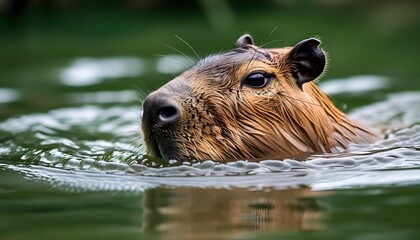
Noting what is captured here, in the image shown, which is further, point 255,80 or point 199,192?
point 255,80

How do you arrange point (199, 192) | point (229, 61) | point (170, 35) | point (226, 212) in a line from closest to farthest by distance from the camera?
point (226, 212), point (199, 192), point (229, 61), point (170, 35)

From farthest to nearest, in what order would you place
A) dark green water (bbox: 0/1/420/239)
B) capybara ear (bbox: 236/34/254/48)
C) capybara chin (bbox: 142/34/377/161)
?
capybara ear (bbox: 236/34/254/48) < capybara chin (bbox: 142/34/377/161) < dark green water (bbox: 0/1/420/239)

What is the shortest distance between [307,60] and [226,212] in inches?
61.1

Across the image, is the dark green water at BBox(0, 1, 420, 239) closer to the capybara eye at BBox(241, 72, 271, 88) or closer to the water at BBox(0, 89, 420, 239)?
the water at BBox(0, 89, 420, 239)

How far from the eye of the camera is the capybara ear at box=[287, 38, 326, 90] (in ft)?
15.8

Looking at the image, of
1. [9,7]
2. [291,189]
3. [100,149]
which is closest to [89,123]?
[100,149]

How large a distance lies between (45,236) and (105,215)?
1.35 feet

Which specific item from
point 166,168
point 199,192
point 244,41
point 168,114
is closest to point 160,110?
point 168,114

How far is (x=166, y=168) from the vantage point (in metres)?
4.39

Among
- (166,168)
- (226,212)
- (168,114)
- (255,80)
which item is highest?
(255,80)

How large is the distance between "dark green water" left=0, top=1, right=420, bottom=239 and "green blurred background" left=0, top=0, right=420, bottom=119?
4cm

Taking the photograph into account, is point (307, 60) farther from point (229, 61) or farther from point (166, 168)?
point (166, 168)

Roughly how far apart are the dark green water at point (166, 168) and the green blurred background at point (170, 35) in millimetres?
44

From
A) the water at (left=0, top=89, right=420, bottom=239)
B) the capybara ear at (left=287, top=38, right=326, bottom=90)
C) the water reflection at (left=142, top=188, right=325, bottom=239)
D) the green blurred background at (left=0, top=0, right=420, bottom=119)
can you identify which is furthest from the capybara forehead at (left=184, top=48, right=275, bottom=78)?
the green blurred background at (left=0, top=0, right=420, bottom=119)
